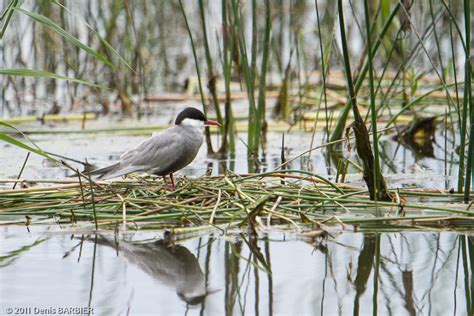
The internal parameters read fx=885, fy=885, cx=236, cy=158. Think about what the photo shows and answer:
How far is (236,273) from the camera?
3.59m

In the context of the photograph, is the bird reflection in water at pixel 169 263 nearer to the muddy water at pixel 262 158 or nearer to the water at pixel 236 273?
the water at pixel 236 273

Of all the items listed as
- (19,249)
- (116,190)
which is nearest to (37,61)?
(116,190)

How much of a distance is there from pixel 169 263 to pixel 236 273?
1.11 feet

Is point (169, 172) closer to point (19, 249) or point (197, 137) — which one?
Answer: point (197, 137)

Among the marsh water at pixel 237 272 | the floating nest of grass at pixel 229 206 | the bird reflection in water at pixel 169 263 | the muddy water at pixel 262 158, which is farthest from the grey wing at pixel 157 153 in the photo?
the bird reflection in water at pixel 169 263

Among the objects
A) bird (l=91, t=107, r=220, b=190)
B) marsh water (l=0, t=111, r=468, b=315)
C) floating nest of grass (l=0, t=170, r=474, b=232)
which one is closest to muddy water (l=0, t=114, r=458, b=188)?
bird (l=91, t=107, r=220, b=190)

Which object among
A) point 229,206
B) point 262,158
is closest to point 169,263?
point 229,206

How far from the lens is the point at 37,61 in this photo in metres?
10.4

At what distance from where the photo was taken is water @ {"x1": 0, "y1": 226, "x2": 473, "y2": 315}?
10.4 ft

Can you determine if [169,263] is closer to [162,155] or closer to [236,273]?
[236,273]

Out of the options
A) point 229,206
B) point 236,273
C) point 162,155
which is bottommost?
point 236,273

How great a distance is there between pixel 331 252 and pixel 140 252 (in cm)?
85

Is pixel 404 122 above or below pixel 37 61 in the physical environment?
below

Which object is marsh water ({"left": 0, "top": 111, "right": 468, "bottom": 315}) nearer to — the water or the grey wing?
the water
